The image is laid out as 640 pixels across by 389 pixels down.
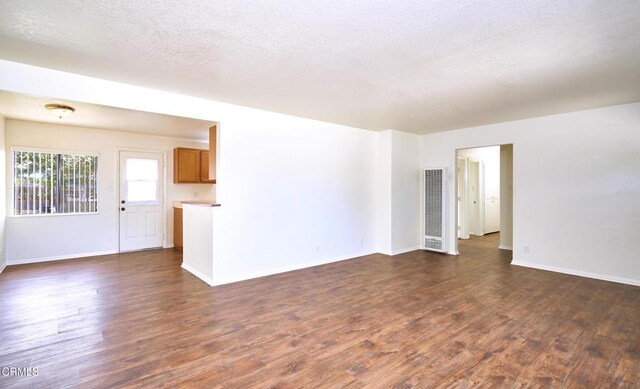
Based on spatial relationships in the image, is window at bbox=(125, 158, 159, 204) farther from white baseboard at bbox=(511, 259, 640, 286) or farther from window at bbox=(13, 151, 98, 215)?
white baseboard at bbox=(511, 259, 640, 286)

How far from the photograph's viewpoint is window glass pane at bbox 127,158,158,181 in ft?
19.8

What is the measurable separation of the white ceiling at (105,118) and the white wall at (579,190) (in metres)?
5.16

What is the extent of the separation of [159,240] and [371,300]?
498 centimetres

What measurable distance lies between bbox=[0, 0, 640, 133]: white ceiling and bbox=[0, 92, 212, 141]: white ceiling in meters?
1.32

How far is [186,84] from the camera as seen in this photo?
3234mm

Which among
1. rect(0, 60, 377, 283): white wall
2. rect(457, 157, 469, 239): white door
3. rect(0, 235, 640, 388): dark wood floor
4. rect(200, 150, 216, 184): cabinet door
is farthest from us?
rect(457, 157, 469, 239): white door

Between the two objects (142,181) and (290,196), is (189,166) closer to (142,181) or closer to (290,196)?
(142,181)

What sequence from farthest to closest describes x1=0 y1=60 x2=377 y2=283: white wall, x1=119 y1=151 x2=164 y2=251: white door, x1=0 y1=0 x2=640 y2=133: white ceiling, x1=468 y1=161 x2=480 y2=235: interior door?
x1=468 y1=161 x2=480 y2=235: interior door < x1=119 y1=151 x2=164 y2=251: white door < x1=0 y1=60 x2=377 y2=283: white wall < x1=0 y1=0 x2=640 y2=133: white ceiling

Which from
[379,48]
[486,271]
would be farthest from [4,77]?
[486,271]

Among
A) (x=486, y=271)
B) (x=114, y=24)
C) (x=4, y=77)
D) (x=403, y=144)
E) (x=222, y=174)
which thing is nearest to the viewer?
(x=114, y=24)

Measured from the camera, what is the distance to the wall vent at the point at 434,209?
19.1ft

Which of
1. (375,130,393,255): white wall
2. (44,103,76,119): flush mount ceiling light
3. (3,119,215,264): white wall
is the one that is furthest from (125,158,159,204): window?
(375,130,393,255): white wall

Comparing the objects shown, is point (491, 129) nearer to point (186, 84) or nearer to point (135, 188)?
point (186, 84)

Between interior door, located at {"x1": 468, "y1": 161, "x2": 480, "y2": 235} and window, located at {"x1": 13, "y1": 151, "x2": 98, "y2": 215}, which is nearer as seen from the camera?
window, located at {"x1": 13, "y1": 151, "x2": 98, "y2": 215}
